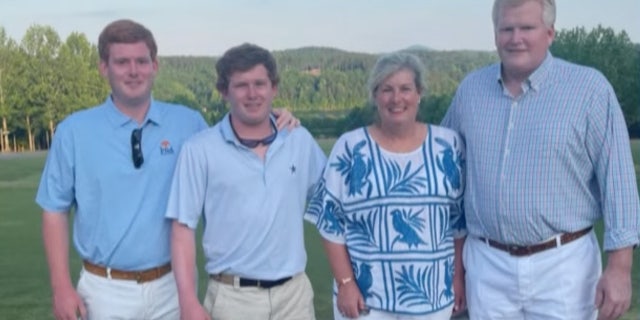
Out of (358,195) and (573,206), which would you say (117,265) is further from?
(573,206)

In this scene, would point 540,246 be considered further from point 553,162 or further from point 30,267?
point 30,267

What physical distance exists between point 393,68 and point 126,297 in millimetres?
1620

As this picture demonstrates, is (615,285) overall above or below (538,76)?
below

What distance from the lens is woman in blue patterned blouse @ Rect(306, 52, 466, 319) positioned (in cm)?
417

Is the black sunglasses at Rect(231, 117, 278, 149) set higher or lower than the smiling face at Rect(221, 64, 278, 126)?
lower

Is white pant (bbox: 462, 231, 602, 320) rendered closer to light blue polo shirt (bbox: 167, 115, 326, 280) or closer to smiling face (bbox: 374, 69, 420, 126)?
smiling face (bbox: 374, 69, 420, 126)

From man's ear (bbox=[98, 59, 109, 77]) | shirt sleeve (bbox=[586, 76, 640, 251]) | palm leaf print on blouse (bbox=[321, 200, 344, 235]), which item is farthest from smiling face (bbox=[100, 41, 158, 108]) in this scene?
shirt sleeve (bbox=[586, 76, 640, 251])

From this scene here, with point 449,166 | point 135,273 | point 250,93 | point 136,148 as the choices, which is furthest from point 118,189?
point 449,166

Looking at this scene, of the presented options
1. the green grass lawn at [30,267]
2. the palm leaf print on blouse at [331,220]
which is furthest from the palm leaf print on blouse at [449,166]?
the green grass lawn at [30,267]

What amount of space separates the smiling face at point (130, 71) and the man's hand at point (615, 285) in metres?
2.22

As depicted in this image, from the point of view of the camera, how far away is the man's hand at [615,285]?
429 cm

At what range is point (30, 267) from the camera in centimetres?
1380

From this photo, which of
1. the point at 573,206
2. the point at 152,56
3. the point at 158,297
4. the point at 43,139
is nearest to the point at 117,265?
the point at 158,297

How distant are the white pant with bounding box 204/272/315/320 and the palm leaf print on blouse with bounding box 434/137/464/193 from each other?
0.85 m
